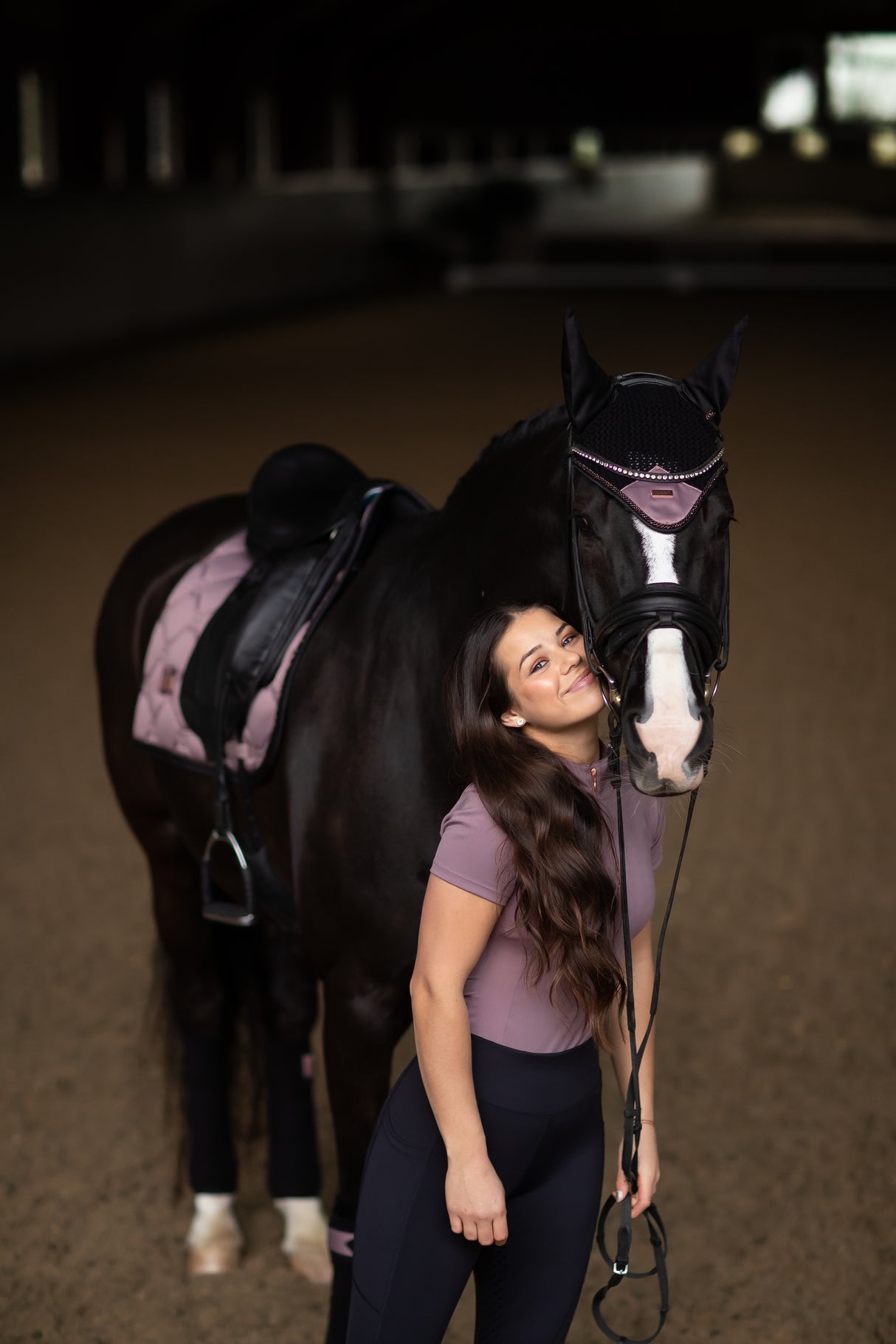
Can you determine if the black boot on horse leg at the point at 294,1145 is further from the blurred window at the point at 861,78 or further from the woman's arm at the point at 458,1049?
the blurred window at the point at 861,78

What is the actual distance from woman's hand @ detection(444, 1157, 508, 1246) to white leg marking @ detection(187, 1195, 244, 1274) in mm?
1206

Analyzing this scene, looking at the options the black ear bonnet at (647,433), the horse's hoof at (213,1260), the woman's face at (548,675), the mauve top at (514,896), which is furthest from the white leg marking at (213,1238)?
the black ear bonnet at (647,433)

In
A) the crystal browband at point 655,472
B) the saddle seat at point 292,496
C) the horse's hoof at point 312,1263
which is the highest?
the crystal browband at point 655,472

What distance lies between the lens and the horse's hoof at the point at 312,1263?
8.16 ft

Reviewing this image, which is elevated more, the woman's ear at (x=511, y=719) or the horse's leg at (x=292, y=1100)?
the woman's ear at (x=511, y=719)

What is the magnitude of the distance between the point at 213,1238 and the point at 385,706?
123 cm

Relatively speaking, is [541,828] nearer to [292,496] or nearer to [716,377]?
[716,377]

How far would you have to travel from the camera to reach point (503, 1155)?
5.09ft

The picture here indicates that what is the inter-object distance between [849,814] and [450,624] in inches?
117

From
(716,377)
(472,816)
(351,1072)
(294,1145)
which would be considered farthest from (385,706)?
(294,1145)

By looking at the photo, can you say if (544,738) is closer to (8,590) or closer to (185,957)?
(185,957)

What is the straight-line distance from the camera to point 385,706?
192 cm

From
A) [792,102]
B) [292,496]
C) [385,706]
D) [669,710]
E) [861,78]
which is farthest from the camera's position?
[792,102]

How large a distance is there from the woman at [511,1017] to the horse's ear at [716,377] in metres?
0.32
